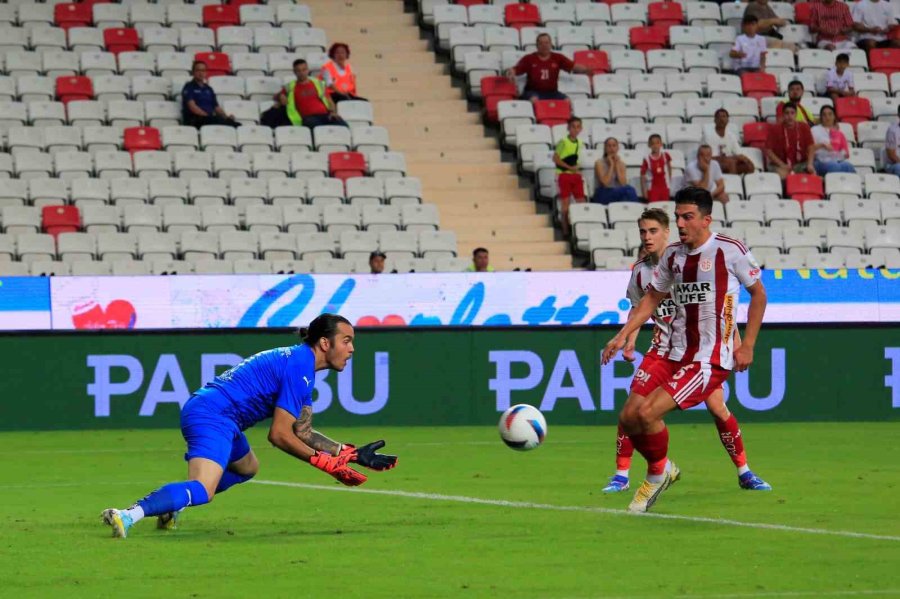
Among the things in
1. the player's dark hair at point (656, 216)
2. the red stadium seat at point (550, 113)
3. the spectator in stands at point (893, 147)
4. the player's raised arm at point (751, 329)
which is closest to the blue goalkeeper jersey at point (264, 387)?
the player's raised arm at point (751, 329)

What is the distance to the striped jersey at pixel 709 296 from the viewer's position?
10820 mm

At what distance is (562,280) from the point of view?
19.8 m

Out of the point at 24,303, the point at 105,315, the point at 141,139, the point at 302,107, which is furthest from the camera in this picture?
the point at 302,107

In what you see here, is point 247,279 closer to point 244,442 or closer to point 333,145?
point 333,145

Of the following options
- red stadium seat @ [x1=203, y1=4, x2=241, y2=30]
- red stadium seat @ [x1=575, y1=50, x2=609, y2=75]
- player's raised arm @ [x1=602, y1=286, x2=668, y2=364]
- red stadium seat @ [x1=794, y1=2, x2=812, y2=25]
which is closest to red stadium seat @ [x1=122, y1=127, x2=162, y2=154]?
red stadium seat @ [x1=203, y1=4, x2=241, y2=30]

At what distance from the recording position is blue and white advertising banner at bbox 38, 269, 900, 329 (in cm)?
1891

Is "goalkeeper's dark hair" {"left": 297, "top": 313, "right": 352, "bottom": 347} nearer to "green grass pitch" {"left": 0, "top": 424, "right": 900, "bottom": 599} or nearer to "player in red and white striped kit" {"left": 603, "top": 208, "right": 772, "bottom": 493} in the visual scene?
"green grass pitch" {"left": 0, "top": 424, "right": 900, "bottom": 599}

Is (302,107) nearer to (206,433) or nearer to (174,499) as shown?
(206,433)

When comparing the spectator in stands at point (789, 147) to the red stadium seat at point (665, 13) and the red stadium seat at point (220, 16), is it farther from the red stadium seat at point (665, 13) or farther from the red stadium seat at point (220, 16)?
the red stadium seat at point (220, 16)

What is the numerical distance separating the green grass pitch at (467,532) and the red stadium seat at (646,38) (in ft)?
40.6

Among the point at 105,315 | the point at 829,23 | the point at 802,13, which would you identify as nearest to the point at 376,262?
the point at 105,315

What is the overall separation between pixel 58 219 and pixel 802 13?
46.5 feet

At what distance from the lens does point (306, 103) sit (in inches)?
917

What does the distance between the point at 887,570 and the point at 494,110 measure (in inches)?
702
